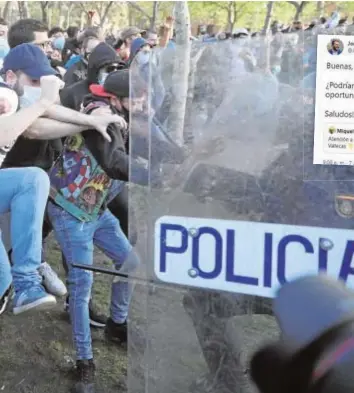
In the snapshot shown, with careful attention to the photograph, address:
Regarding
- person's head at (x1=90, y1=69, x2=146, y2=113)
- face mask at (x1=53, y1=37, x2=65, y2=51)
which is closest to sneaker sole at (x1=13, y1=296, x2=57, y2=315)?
person's head at (x1=90, y1=69, x2=146, y2=113)

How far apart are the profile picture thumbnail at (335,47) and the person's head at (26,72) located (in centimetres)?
232

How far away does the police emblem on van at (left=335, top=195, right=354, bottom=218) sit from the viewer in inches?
88.3

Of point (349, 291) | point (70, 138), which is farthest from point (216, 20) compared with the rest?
point (349, 291)

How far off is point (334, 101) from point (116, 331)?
263 cm

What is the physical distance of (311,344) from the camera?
991 millimetres

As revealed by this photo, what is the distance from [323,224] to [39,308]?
5.95 ft

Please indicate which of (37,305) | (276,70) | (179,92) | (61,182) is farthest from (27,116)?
(276,70)

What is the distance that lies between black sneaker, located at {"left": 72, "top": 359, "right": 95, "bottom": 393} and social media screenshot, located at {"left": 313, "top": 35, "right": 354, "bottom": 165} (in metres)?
2.16

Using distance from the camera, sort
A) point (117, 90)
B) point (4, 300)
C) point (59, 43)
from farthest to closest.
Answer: point (59, 43)
point (4, 300)
point (117, 90)

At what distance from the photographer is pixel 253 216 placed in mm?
2346

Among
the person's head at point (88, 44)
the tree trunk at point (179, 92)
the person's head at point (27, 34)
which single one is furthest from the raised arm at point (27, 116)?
the person's head at point (88, 44)

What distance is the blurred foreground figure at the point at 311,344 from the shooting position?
95 cm

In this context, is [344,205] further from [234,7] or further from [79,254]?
[234,7]

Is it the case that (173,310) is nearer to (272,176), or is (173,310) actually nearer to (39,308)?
(272,176)
